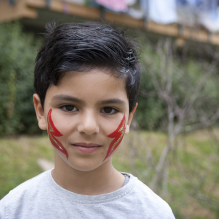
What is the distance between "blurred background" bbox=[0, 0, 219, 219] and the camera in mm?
3435

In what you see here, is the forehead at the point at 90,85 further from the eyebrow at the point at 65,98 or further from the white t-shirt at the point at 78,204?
the white t-shirt at the point at 78,204

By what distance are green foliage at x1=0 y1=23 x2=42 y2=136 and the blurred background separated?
0.02 m

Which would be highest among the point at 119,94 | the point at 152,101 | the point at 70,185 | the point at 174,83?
the point at 119,94

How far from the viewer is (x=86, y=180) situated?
1.39 meters

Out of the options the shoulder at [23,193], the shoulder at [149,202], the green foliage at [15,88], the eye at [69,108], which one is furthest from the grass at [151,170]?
the eye at [69,108]

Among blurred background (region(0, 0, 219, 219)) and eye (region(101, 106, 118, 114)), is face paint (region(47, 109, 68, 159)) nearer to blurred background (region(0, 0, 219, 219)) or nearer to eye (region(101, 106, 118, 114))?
eye (region(101, 106, 118, 114))

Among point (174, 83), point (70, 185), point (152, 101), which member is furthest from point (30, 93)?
point (70, 185)

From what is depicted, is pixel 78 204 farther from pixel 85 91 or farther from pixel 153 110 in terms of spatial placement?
pixel 153 110

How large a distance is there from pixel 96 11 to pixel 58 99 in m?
7.43

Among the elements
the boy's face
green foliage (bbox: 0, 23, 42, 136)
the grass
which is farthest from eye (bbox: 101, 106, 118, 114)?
green foliage (bbox: 0, 23, 42, 136)

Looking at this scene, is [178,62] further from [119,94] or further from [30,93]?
[119,94]

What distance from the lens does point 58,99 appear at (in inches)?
50.6

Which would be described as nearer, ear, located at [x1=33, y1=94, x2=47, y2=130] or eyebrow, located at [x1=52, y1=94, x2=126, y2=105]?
eyebrow, located at [x1=52, y1=94, x2=126, y2=105]

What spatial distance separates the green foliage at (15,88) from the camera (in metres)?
5.70
